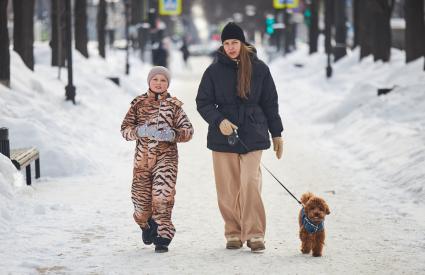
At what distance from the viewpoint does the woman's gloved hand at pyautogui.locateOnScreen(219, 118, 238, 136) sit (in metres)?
7.95

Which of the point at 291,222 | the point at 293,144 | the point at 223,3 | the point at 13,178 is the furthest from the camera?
the point at 223,3

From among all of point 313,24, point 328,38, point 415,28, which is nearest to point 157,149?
point 415,28

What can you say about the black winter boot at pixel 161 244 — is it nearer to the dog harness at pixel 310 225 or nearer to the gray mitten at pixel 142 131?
the gray mitten at pixel 142 131

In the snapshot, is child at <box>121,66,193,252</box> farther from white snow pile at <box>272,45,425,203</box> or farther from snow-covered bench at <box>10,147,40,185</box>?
white snow pile at <box>272,45,425,203</box>

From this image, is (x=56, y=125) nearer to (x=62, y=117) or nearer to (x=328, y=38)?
(x=62, y=117)

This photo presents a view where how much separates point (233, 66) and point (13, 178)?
A: 3651mm

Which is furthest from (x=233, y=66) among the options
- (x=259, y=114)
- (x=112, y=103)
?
(x=112, y=103)

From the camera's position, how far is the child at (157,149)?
8.13 metres

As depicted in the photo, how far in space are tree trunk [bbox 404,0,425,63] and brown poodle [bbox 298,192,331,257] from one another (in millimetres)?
18698

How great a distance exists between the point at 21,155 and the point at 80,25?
21797mm

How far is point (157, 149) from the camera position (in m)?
8.18

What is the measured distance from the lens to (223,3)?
114 meters

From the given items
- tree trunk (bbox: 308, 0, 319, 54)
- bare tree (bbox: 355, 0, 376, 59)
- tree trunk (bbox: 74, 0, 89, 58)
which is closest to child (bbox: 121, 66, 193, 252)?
tree trunk (bbox: 74, 0, 89, 58)

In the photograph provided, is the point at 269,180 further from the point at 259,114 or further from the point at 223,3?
the point at 223,3
